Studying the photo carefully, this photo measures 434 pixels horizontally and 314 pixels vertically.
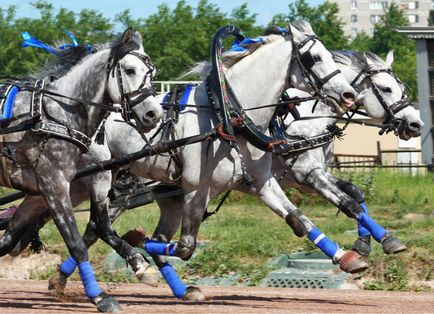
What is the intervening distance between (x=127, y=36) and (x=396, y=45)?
9173 cm

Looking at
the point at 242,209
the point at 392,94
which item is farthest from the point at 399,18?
the point at 392,94

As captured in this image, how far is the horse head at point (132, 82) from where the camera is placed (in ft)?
32.8

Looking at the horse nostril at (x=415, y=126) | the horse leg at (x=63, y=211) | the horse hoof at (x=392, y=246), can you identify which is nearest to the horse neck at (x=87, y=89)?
the horse leg at (x=63, y=211)

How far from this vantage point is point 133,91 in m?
10.1

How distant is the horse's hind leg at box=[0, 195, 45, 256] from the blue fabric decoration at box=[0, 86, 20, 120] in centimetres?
99

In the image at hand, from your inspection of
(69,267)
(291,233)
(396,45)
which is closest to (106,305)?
(69,267)

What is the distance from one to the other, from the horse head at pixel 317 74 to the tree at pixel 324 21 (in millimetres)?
55187

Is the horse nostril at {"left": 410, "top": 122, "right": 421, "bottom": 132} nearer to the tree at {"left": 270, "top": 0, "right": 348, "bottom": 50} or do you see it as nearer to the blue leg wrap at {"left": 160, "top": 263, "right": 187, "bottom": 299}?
the blue leg wrap at {"left": 160, "top": 263, "right": 187, "bottom": 299}

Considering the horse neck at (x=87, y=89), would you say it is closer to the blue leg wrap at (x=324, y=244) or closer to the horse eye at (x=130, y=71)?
the horse eye at (x=130, y=71)

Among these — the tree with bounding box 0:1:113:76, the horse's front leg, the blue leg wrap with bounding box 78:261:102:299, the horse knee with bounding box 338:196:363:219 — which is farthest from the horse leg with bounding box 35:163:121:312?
the tree with bounding box 0:1:113:76

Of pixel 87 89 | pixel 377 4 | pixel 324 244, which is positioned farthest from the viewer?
pixel 377 4

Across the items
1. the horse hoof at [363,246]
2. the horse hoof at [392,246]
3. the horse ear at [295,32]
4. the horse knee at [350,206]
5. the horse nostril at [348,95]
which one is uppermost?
the horse ear at [295,32]

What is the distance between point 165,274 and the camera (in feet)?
36.6

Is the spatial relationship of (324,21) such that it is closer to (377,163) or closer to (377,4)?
(377,163)
